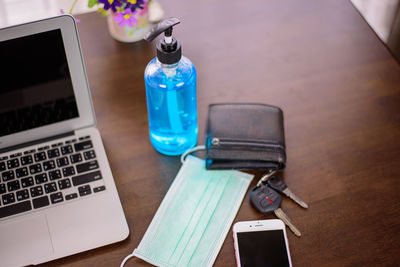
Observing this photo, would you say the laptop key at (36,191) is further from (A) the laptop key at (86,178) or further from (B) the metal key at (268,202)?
(B) the metal key at (268,202)

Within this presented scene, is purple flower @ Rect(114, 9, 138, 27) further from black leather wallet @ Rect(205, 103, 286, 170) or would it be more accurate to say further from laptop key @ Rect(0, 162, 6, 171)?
laptop key @ Rect(0, 162, 6, 171)

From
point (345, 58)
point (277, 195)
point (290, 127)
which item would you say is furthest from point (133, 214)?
point (345, 58)

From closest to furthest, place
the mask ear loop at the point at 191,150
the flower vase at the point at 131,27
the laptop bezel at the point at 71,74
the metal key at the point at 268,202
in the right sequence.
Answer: the laptop bezel at the point at 71,74 < the metal key at the point at 268,202 < the mask ear loop at the point at 191,150 < the flower vase at the point at 131,27

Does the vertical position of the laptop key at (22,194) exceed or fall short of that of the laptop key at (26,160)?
it falls short

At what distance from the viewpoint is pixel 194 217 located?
39.2 inches

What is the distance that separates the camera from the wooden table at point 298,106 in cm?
98

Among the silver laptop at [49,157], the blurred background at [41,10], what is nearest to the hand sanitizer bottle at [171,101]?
the silver laptop at [49,157]

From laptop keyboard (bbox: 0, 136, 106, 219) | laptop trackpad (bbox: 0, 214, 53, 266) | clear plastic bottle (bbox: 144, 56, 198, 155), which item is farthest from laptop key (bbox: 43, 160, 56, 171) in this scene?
clear plastic bottle (bbox: 144, 56, 198, 155)

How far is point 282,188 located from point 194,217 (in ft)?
0.68

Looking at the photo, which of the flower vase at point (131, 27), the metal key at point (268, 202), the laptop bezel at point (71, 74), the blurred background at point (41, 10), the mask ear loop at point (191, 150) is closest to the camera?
the laptop bezel at point (71, 74)

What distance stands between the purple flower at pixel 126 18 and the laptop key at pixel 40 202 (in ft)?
1.55

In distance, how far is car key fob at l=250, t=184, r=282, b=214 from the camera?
100 cm

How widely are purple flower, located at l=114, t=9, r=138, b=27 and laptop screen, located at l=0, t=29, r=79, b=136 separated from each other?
0.84ft

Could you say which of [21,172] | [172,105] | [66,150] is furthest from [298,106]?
[21,172]
